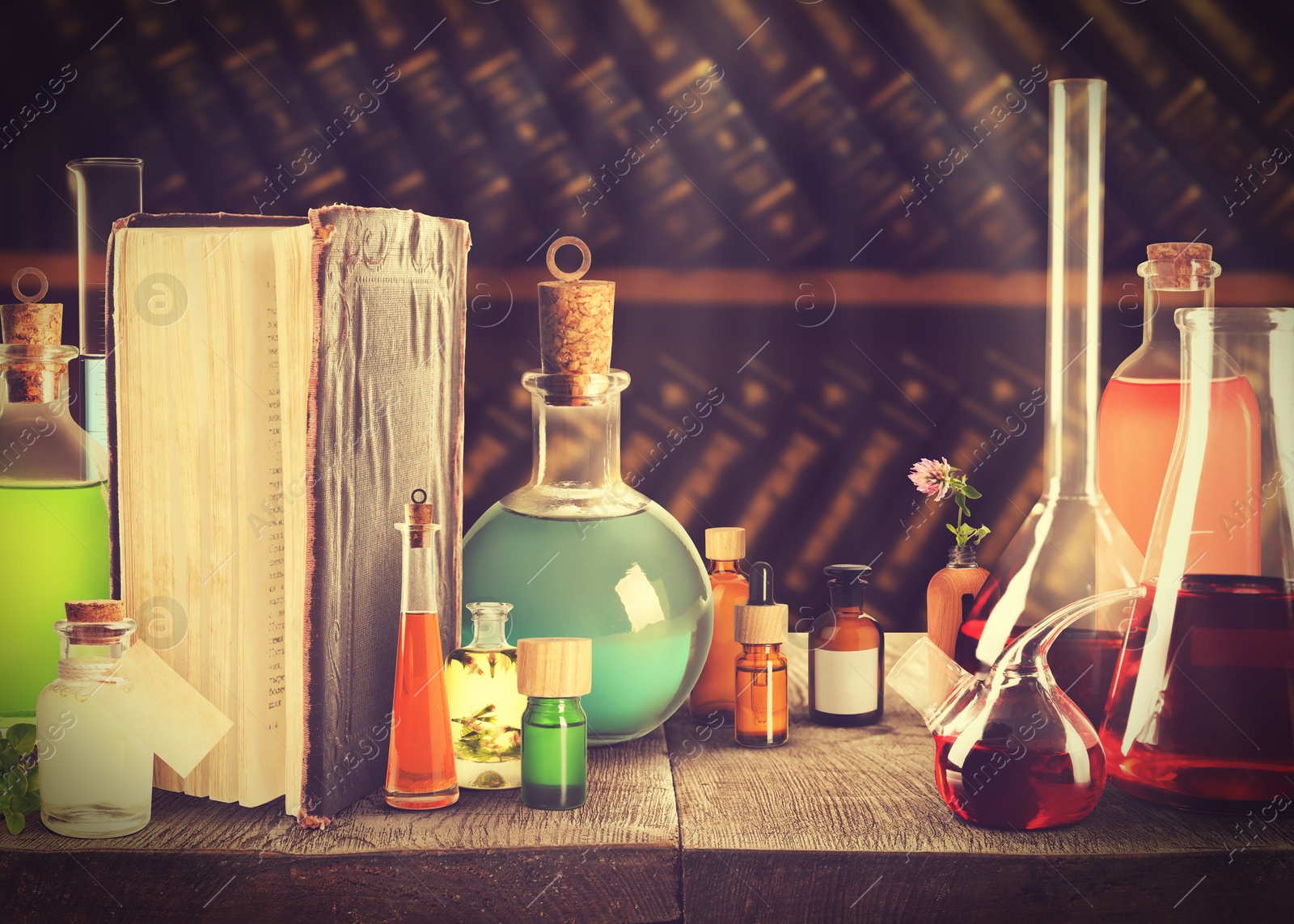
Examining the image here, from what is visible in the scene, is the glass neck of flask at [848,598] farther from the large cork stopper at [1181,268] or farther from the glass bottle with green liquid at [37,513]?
the glass bottle with green liquid at [37,513]

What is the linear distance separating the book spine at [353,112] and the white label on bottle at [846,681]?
3.31ft

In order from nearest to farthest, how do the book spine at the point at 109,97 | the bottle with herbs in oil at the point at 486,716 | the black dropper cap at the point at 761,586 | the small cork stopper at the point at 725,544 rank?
1. the bottle with herbs in oil at the point at 486,716
2. the black dropper cap at the point at 761,586
3. the small cork stopper at the point at 725,544
4. the book spine at the point at 109,97

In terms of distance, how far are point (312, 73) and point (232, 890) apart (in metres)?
1.28

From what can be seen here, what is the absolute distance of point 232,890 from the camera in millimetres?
612

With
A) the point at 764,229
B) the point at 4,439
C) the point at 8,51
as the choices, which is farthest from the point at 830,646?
the point at 8,51

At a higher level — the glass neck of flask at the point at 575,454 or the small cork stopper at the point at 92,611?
the glass neck of flask at the point at 575,454

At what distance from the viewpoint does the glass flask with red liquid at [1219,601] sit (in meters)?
0.66

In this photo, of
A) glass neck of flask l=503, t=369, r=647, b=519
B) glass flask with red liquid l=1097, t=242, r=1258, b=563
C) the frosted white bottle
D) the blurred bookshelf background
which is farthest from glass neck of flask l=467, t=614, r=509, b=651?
the blurred bookshelf background

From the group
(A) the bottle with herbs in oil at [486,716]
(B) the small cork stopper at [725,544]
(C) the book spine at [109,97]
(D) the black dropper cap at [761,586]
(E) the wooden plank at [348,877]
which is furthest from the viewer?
(C) the book spine at [109,97]

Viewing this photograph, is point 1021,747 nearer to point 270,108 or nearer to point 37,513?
point 37,513

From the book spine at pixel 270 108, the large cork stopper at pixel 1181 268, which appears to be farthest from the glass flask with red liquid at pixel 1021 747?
the book spine at pixel 270 108

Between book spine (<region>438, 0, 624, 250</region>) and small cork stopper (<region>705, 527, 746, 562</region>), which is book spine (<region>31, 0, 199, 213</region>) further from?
small cork stopper (<region>705, 527, 746, 562</region>)

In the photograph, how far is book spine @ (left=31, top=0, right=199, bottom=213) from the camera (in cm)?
154

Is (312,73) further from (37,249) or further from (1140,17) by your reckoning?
(1140,17)
